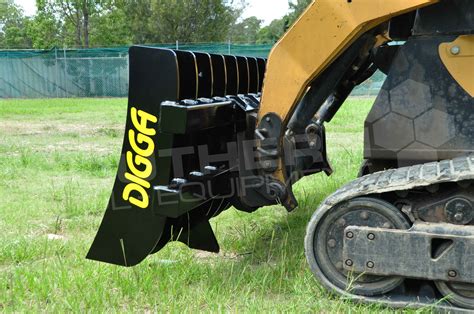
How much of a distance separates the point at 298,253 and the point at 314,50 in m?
1.31

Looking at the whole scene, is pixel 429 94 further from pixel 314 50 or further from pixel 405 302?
pixel 405 302

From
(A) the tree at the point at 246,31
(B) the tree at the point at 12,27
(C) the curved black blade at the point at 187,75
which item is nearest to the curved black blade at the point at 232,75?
(C) the curved black blade at the point at 187,75

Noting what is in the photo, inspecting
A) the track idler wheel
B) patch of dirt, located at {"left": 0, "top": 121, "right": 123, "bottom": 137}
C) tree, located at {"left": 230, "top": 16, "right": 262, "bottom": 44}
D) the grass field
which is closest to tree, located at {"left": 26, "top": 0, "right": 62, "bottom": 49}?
tree, located at {"left": 230, "top": 16, "right": 262, "bottom": 44}

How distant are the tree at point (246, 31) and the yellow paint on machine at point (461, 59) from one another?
56.8m

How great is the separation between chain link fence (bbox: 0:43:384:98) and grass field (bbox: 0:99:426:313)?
20.0 m

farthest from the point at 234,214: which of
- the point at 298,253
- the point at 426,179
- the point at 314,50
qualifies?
the point at 426,179

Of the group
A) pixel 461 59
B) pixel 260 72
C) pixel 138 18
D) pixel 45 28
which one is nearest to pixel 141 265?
pixel 260 72

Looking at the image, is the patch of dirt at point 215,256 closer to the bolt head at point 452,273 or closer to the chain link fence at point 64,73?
the bolt head at point 452,273

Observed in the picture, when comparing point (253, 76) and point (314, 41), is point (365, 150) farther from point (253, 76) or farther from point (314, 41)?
point (253, 76)

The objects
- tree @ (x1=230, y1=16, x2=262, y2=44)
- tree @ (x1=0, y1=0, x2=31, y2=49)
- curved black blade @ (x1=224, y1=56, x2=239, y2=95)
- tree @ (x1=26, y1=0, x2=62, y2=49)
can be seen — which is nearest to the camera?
curved black blade @ (x1=224, y1=56, x2=239, y2=95)

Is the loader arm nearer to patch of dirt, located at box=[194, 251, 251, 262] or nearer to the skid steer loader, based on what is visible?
the skid steer loader

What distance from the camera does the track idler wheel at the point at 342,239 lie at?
2645 millimetres

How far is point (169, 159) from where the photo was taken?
2.92 m

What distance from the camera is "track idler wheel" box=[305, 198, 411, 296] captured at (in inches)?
104
